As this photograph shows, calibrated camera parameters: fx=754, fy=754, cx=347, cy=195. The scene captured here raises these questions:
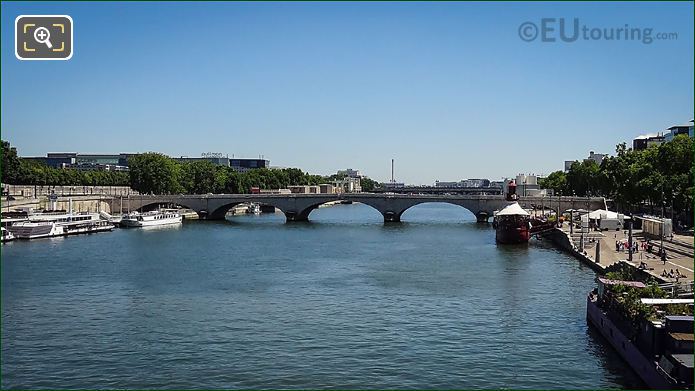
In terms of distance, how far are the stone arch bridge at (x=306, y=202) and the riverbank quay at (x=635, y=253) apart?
22.8 metres

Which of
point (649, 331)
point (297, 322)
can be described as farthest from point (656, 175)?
point (649, 331)

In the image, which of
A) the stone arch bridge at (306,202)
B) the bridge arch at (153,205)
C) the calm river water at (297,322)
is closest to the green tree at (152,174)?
the bridge arch at (153,205)

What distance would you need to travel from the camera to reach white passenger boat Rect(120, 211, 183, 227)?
69056mm

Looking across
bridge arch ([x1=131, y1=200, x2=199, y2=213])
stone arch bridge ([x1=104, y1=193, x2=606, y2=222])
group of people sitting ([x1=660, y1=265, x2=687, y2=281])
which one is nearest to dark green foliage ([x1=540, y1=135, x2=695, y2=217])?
stone arch bridge ([x1=104, y1=193, x2=606, y2=222])

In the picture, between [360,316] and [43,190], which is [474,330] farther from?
[43,190]

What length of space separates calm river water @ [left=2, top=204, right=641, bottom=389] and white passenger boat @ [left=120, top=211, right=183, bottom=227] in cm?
2526

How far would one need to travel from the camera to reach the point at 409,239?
5791 centimetres

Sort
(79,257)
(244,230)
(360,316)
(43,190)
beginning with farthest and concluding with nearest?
(43,190) → (244,230) → (79,257) → (360,316)

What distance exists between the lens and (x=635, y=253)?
37.3m

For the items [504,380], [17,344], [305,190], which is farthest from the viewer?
[305,190]

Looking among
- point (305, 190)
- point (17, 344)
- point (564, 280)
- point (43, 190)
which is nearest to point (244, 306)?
point (17, 344)

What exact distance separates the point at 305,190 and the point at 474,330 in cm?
11761

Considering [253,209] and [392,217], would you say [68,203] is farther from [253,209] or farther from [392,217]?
[253,209]

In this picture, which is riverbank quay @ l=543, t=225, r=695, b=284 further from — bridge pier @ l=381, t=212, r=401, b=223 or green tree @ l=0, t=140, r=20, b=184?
green tree @ l=0, t=140, r=20, b=184
